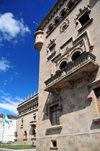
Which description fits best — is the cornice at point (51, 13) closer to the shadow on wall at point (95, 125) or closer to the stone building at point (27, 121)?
the shadow on wall at point (95, 125)

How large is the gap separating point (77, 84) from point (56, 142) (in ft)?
20.1

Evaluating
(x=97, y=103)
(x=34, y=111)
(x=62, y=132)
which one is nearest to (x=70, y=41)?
(x=97, y=103)

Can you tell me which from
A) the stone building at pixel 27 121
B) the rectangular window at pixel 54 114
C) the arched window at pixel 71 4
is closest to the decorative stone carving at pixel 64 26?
the arched window at pixel 71 4

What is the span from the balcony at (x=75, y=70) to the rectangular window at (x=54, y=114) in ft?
7.80

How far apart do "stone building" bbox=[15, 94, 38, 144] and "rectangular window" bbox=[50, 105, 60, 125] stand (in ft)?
83.4

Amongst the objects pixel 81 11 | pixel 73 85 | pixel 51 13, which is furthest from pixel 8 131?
pixel 81 11

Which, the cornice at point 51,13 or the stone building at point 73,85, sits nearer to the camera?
the stone building at point 73,85

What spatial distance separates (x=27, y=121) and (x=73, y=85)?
1352 inches

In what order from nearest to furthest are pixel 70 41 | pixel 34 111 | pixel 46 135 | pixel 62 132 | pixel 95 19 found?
pixel 62 132 → pixel 95 19 → pixel 46 135 → pixel 70 41 → pixel 34 111

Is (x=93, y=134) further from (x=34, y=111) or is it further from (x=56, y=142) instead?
(x=34, y=111)

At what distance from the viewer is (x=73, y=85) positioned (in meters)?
12.7

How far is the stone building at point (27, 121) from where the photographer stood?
3849 cm

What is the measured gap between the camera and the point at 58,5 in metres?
21.0

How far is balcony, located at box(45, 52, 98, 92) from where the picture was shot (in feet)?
34.8
